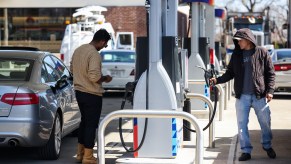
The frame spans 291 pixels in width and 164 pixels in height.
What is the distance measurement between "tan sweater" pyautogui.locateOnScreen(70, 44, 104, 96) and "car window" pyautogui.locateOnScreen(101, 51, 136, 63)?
13011 mm

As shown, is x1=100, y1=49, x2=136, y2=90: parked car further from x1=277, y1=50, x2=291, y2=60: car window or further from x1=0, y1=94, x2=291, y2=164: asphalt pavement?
x1=0, y1=94, x2=291, y2=164: asphalt pavement

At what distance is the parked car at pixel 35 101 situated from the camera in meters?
9.20

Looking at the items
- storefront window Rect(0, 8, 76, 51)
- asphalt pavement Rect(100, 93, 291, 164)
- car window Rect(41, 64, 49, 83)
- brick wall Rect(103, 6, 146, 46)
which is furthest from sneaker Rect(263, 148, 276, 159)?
storefront window Rect(0, 8, 76, 51)

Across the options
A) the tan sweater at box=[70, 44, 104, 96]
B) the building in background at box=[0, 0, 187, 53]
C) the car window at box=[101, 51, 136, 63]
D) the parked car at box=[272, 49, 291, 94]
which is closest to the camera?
the tan sweater at box=[70, 44, 104, 96]

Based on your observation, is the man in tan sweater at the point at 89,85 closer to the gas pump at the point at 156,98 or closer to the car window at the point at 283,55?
the gas pump at the point at 156,98

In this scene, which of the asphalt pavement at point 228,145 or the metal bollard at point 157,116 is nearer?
the metal bollard at point 157,116

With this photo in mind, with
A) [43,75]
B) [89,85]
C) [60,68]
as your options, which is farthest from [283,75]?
[89,85]

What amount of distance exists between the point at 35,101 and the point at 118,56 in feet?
45.0

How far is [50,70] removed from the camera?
34.8 feet

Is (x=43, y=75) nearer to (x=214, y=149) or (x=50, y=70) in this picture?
(x=50, y=70)

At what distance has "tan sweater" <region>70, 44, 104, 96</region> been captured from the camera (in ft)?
30.7

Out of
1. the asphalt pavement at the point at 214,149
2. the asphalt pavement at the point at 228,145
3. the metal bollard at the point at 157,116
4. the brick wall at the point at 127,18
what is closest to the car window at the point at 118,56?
the asphalt pavement at the point at 228,145

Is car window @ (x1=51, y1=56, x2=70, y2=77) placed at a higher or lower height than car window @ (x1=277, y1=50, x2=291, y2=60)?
higher

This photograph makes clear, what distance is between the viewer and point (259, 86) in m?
9.46
